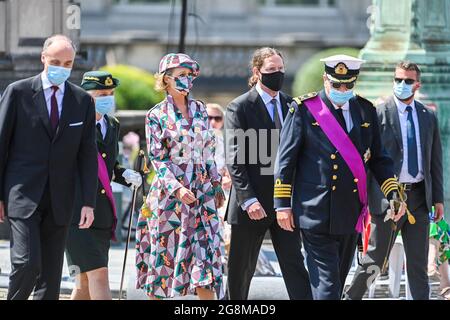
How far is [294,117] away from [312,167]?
33cm

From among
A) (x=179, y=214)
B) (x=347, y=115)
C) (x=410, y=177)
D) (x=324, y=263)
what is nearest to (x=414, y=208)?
(x=410, y=177)

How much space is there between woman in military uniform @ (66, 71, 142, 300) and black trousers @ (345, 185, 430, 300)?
1.67 meters

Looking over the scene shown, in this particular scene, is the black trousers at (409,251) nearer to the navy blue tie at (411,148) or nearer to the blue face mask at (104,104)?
the navy blue tie at (411,148)

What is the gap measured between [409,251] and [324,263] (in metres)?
1.54

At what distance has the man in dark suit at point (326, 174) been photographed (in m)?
9.62

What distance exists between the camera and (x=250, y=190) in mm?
10258

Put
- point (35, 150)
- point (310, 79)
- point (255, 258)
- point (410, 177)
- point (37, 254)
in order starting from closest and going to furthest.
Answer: point (37, 254), point (35, 150), point (255, 258), point (410, 177), point (310, 79)

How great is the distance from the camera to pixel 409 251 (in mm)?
10922

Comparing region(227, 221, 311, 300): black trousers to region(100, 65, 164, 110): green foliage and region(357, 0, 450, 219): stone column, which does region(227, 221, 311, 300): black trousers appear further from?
region(100, 65, 164, 110): green foliage

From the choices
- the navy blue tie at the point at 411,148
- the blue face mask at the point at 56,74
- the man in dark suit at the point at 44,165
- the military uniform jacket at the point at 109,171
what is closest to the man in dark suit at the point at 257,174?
the military uniform jacket at the point at 109,171

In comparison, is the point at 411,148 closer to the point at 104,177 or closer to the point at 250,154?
the point at 250,154

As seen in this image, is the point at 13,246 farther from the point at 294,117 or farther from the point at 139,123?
the point at 139,123

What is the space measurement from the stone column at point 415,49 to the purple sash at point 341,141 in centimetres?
447

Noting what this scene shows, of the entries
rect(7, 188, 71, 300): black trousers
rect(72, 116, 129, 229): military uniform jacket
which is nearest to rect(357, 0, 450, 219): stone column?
rect(72, 116, 129, 229): military uniform jacket
